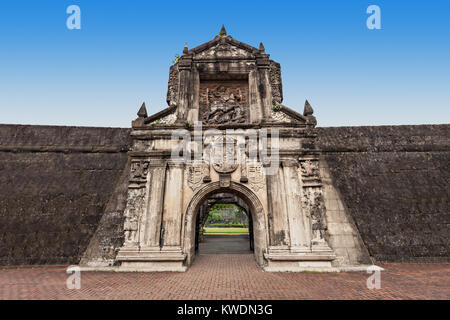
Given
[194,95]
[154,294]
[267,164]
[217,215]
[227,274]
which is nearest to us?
[154,294]

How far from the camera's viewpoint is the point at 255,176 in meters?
9.60

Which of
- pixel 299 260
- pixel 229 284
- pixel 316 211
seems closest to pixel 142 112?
pixel 229 284

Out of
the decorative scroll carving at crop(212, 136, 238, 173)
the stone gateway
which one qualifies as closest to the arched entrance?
the stone gateway

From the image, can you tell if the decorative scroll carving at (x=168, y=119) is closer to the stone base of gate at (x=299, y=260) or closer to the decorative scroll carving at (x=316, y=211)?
the decorative scroll carving at (x=316, y=211)

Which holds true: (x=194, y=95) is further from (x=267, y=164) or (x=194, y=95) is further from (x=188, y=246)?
(x=188, y=246)

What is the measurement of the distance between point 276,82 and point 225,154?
533 cm

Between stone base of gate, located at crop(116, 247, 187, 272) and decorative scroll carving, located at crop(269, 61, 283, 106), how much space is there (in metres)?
8.75

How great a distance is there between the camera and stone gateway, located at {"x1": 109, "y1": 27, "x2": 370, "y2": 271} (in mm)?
8625

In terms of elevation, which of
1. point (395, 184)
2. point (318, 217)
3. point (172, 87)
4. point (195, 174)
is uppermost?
point (172, 87)

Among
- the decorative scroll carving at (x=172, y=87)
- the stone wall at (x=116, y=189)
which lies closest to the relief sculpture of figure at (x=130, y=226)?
the stone wall at (x=116, y=189)

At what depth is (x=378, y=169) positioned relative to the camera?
11445mm

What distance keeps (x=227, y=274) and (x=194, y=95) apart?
27.0 ft

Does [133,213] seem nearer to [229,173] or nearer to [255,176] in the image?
[229,173]

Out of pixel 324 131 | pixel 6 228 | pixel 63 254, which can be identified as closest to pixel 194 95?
pixel 324 131
